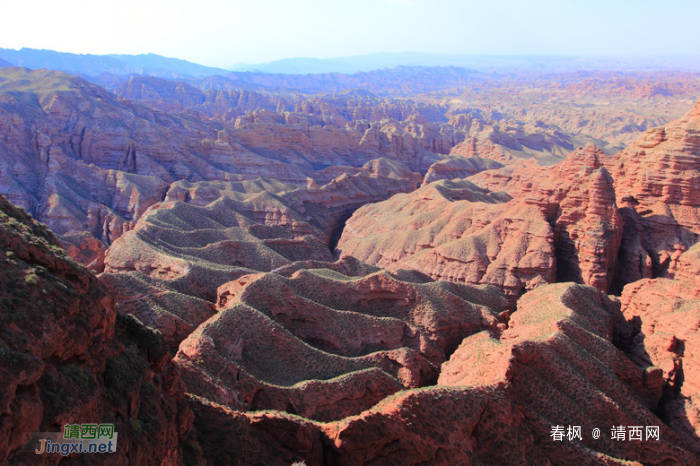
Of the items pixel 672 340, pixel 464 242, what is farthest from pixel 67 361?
pixel 464 242

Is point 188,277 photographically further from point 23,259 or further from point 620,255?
point 620,255

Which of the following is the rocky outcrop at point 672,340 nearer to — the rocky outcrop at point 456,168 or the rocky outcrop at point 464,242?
the rocky outcrop at point 464,242

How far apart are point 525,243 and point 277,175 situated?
211 ft

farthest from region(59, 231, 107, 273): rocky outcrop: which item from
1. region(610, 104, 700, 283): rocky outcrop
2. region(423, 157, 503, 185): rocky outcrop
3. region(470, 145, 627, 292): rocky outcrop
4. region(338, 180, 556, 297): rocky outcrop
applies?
region(423, 157, 503, 185): rocky outcrop

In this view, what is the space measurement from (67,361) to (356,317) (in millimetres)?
22991

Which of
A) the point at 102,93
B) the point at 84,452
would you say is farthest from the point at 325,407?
the point at 102,93

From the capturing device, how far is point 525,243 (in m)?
49.7

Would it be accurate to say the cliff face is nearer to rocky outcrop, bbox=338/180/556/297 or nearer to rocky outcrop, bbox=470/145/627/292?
rocky outcrop, bbox=338/180/556/297

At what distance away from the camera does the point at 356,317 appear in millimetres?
33938

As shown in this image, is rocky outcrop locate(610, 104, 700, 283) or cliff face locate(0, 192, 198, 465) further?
rocky outcrop locate(610, 104, 700, 283)

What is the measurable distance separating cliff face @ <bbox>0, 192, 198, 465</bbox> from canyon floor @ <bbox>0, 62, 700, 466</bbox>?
55mm

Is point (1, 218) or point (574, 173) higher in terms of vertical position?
point (1, 218)

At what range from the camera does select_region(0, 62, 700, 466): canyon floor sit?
1311cm

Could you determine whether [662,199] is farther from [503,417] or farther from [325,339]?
[503,417]
